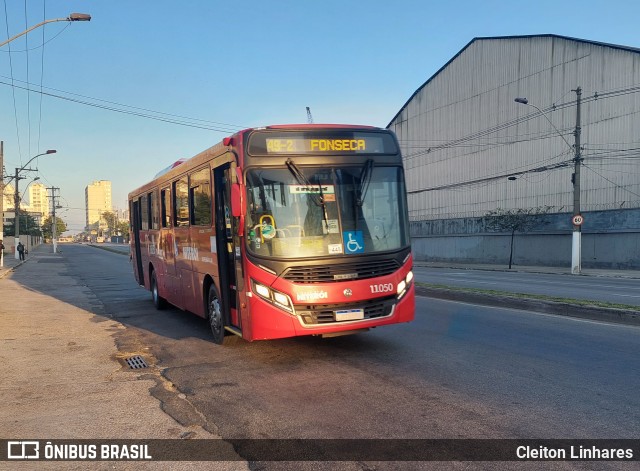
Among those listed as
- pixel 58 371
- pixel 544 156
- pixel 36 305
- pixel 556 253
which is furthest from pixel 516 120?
pixel 58 371

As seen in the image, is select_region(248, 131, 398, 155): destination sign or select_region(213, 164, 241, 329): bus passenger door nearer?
select_region(248, 131, 398, 155): destination sign

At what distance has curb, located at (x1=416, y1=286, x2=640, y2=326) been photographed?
9.96m

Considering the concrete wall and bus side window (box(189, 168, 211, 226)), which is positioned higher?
bus side window (box(189, 168, 211, 226))

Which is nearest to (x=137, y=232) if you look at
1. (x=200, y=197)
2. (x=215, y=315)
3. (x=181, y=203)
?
(x=181, y=203)

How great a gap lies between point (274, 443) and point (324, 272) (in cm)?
273

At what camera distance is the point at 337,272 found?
6754 mm

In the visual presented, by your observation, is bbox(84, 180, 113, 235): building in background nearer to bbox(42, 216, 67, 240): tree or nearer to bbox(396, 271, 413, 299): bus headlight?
bbox(42, 216, 67, 240): tree

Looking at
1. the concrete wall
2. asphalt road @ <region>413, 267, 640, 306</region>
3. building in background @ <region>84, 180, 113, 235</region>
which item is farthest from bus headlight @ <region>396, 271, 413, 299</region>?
building in background @ <region>84, 180, 113, 235</region>

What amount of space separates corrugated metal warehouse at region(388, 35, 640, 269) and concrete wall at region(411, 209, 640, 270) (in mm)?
72

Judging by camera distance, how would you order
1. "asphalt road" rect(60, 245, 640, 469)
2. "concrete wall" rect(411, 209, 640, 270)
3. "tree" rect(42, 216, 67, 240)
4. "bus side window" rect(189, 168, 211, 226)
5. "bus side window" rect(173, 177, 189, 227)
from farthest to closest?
"tree" rect(42, 216, 67, 240), "concrete wall" rect(411, 209, 640, 270), "bus side window" rect(173, 177, 189, 227), "bus side window" rect(189, 168, 211, 226), "asphalt road" rect(60, 245, 640, 469)

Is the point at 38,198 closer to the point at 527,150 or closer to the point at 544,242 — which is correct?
the point at 527,150

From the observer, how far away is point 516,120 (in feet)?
124

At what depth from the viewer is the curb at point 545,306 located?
9.96 m

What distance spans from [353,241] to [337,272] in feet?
1.69
